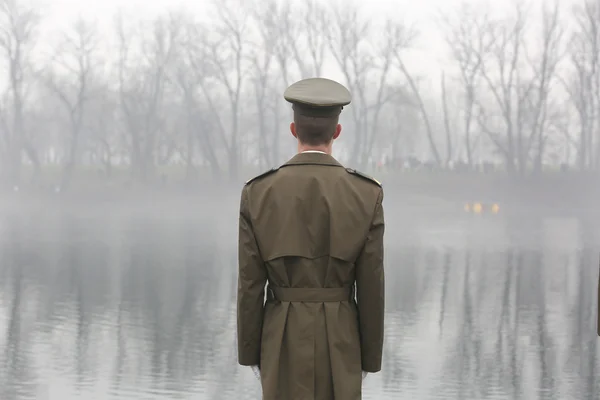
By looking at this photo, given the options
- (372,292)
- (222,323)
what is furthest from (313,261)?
(222,323)

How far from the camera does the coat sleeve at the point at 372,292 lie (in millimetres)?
3619

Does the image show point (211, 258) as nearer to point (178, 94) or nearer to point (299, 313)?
point (299, 313)

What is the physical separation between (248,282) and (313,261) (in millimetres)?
241

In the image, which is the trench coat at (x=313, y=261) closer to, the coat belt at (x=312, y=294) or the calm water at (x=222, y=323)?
the coat belt at (x=312, y=294)

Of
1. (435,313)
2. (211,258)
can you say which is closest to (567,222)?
(211,258)

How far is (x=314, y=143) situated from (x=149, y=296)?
9.64 metres

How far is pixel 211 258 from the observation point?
1895 cm

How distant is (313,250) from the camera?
3.64 meters

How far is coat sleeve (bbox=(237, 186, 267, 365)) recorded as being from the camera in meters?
3.63

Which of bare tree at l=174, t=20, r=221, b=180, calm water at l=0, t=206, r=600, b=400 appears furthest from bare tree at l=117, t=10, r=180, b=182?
calm water at l=0, t=206, r=600, b=400

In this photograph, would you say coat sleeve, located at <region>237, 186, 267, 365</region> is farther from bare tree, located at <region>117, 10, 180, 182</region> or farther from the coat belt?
bare tree, located at <region>117, 10, 180, 182</region>

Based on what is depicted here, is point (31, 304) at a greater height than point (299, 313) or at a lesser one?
lesser

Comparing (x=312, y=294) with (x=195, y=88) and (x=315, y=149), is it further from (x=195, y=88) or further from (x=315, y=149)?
(x=195, y=88)

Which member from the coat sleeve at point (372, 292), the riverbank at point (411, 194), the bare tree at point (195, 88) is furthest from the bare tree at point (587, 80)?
the coat sleeve at point (372, 292)
